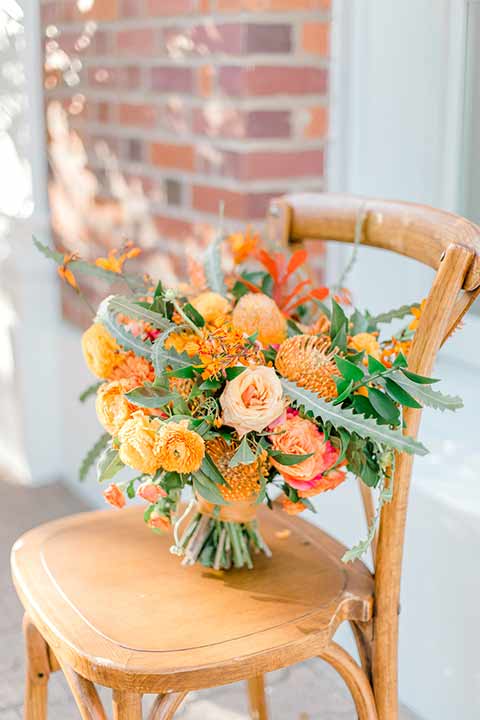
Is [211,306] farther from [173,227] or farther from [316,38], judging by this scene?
[173,227]

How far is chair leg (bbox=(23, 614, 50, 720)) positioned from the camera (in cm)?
131

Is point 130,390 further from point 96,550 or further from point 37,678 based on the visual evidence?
point 37,678

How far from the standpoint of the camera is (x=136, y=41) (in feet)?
7.58

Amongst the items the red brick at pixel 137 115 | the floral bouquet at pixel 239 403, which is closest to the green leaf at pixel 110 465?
the floral bouquet at pixel 239 403

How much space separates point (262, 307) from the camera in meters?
1.20

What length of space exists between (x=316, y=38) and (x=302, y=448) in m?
1.18

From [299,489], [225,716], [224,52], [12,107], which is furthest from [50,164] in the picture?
[299,489]

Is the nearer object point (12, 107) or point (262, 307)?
point (262, 307)

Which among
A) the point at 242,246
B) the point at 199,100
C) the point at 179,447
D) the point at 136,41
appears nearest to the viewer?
the point at 179,447

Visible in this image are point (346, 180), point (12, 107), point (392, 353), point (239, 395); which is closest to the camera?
point (239, 395)

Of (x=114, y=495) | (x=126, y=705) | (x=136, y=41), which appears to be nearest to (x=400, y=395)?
(x=114, y=495)

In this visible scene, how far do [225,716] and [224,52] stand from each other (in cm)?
135

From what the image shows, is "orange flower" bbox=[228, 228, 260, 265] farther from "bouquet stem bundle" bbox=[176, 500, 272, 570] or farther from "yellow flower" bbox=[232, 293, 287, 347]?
"bouquet stem bundle" bbox=[176, 500, 272, 570]

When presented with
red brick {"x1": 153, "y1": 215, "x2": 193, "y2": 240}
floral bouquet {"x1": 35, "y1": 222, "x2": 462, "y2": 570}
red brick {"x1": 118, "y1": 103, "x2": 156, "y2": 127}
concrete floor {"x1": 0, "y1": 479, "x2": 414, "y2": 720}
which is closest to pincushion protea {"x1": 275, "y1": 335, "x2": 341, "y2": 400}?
floral bouquet {"x1": 35, "y1": 222, "x2": 462, "y2": 570}
